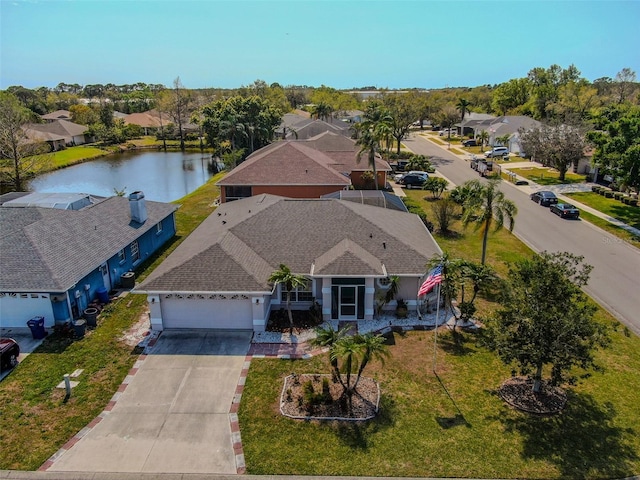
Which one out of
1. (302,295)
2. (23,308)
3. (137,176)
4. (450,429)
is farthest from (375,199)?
(137,176)

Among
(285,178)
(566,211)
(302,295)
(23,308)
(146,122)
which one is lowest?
(302,295)

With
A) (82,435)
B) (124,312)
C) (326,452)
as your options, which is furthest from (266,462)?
(124,312)

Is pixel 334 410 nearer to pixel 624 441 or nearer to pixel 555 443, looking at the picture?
pixel 555 443

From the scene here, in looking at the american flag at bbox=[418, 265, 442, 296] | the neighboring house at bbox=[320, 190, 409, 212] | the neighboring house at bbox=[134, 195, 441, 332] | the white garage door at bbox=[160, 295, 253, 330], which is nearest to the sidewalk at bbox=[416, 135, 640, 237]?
the neighboring house at bbox=[320, 190, 409, 212]

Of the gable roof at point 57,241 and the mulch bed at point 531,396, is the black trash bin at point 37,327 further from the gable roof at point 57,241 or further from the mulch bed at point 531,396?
the mulch bed at point 531,396

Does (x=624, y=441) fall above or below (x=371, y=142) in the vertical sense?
below

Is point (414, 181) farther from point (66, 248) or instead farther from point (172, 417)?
point (172, 417)

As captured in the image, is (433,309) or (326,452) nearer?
(326,452)
